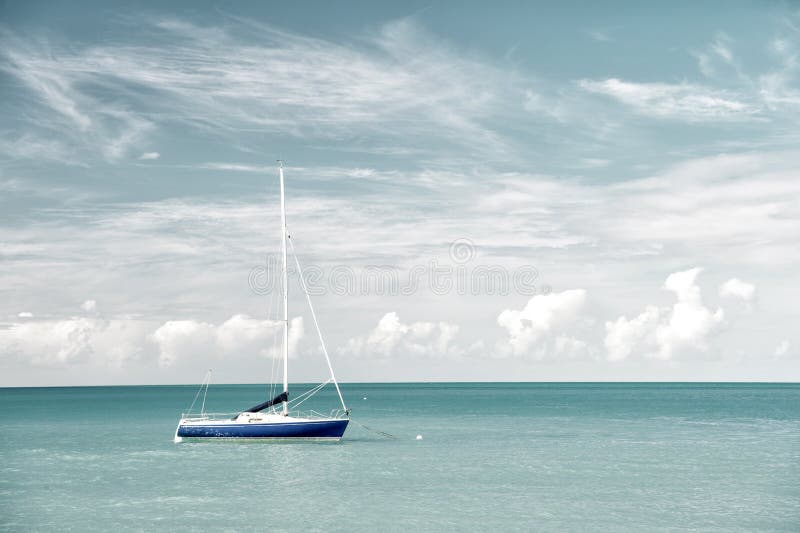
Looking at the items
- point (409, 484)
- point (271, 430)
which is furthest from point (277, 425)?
point (409, 484)

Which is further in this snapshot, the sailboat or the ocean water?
the sailboat

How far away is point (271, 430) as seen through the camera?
6019 cm

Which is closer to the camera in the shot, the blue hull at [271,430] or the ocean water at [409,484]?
the ocean water at [409,484]

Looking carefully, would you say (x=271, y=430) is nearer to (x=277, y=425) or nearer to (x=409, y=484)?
(x=277, y=425)

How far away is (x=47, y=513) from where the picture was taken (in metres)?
38.2

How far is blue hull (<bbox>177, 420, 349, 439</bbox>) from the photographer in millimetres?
Result: 60125

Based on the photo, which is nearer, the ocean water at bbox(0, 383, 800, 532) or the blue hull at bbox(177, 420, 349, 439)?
the ocean water at bbox(0, 383, 800, 532)

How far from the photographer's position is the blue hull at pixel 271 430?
197ft

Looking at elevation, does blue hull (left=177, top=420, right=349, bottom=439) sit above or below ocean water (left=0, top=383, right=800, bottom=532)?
above

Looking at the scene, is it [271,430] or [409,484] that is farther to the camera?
[271,430]

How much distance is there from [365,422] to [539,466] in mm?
51944

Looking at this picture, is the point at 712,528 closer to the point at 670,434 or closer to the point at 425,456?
the point at 425,456

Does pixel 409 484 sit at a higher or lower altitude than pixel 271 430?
lower

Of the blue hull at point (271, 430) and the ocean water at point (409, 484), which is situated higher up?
the blue hull at point (271, 430)
